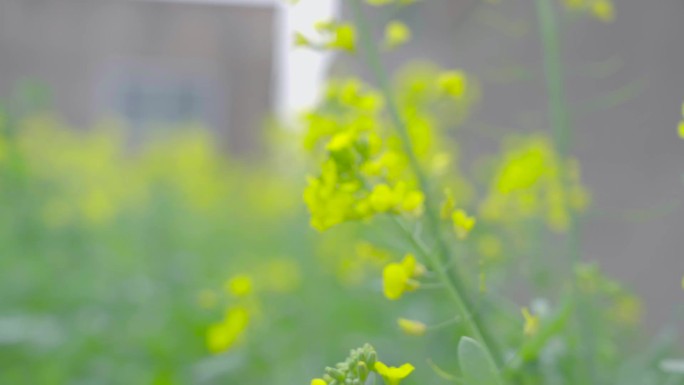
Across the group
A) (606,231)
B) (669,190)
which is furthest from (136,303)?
(669,190)

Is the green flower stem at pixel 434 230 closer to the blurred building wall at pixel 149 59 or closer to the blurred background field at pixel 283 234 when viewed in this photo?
the blurred background field at pixel 283 234

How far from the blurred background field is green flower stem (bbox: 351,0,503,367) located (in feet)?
0.47

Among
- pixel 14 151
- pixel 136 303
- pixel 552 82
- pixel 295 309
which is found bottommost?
pixel 552 82

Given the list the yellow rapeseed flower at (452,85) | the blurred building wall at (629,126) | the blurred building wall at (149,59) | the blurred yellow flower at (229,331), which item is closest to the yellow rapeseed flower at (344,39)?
the yellow rapeseed flower at (452,85)

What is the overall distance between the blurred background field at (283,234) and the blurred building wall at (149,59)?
9.42 m

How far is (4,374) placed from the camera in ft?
6.57

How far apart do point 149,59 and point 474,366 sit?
1512 cm

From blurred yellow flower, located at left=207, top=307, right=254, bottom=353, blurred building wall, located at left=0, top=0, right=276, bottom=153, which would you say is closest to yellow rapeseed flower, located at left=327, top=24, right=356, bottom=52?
blurred yellow flower, located at left=207, top=307, right=254, bottom=353

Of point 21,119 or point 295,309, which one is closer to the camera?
point 295,309

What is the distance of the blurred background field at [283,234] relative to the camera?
1883 mm

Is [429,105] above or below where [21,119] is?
below

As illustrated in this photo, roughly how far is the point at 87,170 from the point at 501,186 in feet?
14.2

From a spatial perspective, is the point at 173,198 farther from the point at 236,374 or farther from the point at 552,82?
the point at 552,82

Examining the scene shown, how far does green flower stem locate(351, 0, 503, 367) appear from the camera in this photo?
75 centimetres
